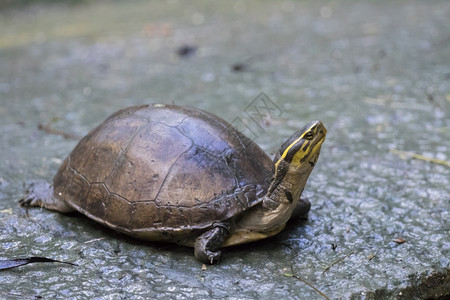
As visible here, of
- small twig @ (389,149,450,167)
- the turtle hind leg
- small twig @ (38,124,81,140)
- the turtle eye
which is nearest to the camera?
the turtle eye

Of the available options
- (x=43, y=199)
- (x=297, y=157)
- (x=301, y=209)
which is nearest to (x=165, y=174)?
(x=297, y=157)

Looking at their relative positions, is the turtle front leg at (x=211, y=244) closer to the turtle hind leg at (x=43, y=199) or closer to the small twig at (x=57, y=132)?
the turtle hind leg at (x=43, y=199)

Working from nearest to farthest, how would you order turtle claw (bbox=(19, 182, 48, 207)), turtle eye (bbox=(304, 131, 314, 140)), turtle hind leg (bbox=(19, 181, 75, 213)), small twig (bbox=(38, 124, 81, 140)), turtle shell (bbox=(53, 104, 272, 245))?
turtle eye (bbox=(304, 131, 314, 140))
turtle shell (bbox=(53, 104, 272, 245))
turtle hind leg (bbox=(19, 181, 75, 213))
turtle claw (bbox=(19, 182, 48, 207))
small twig (bbox=(38, 124, 81, 140))

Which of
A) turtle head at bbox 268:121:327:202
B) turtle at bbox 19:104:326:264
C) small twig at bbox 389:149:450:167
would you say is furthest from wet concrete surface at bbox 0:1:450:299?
turtle head at bbox 268:121:327:202

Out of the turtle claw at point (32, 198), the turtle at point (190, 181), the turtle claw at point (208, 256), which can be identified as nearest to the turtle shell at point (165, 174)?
the turtle at point (190, 181)

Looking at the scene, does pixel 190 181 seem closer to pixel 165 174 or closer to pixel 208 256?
pixel 165 174

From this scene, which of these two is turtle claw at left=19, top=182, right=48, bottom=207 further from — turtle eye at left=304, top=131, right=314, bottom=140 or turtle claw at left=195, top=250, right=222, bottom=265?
turtle eye at left=304, top=131, right=314, bottom=140
